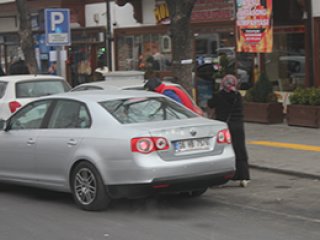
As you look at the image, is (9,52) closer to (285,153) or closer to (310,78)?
(310,78)

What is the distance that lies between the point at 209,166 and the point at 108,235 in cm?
162

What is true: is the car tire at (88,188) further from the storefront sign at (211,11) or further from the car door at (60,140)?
the storefront sign at (211,11)

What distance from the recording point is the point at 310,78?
1514 cm

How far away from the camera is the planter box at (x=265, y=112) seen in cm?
1480

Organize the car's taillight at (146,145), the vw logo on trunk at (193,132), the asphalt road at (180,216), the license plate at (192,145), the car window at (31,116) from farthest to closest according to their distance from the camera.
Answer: the car window at (31,116) < the vw logo on trunk at (193,132) < the license plate at (192,145) < the car's taillight at (146,145) < the asphalt road at (180,216)

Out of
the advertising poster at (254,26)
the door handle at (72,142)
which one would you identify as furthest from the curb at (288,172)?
the advertising poster at (254,26)

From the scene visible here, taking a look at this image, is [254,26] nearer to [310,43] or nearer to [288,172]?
[310,43]

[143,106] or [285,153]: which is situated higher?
[143,106]

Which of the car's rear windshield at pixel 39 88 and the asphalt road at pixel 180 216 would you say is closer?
the asphalt road at pixel 180 216

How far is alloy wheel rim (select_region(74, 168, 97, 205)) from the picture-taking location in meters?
7.47

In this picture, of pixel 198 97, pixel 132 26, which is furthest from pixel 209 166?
pixel 132 26

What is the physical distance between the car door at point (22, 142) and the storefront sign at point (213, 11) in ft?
30.7

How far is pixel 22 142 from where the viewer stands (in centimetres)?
842

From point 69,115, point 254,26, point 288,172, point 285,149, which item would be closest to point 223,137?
point 69,115
